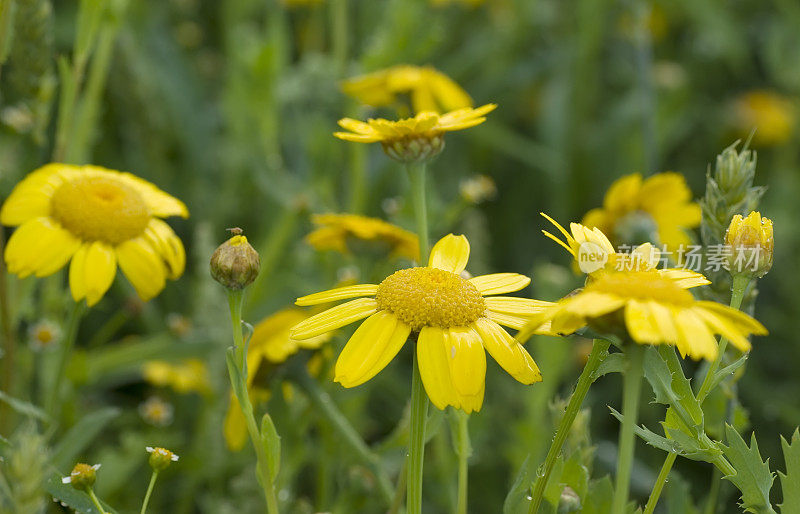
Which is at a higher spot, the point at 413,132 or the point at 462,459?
the point at 413,132

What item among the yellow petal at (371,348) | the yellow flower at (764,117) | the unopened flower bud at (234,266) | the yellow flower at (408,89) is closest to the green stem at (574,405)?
the yellow petal at (371,348)

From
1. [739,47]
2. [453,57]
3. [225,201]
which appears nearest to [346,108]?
[225,201]

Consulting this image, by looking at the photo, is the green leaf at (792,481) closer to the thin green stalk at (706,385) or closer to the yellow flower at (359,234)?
the thin green stalk at (706,385)

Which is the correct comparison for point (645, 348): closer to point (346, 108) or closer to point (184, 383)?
point (184, 383)

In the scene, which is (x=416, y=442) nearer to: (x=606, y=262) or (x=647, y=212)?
(x=606, y=262)

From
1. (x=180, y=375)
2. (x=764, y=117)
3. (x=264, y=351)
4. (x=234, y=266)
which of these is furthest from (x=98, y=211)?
(x=764, y=117)
